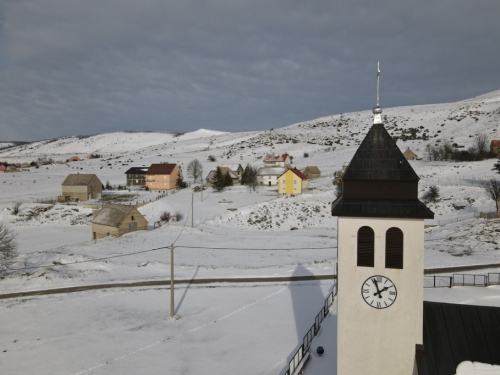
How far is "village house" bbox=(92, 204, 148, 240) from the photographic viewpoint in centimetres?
4434

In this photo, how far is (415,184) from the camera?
421 inches

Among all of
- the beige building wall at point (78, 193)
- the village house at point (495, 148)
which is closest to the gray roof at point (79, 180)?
the beige building wall at point (78, 193)

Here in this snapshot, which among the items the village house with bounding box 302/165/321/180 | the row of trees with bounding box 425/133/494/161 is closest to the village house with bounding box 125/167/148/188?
the village house with bounding box 302/165/321/180

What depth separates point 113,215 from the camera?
45531 millimetres

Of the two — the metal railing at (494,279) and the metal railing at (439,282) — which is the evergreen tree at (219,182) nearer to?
the metal railing at (439,282)

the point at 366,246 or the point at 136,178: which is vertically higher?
the point at 136,178

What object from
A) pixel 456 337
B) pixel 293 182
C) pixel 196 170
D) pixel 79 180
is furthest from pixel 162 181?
pixel 456 337

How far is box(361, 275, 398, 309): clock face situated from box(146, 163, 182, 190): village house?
79.2 metres

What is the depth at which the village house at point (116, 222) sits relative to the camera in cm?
4434

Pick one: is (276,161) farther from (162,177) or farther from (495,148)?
(495,148)

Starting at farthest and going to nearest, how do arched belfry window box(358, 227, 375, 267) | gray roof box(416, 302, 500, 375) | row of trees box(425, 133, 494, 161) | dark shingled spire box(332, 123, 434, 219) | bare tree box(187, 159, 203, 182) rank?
bare tree box(187, 159, 203, 182) < row of trees box(425, 133, 494, 161) < arched belfry window box(358, 227, 375, 267) < dark shingled spire box(332, 123, 434, 219) < gray roof box(416, 302, 500, 375)

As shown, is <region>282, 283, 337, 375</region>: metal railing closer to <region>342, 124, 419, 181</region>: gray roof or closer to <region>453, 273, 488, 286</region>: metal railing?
<region>342, 124, 419, 181</region>: gray roof

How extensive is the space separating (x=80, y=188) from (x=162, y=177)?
65.1 feet

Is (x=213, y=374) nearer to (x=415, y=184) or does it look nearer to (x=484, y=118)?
(x=415, y=184)
